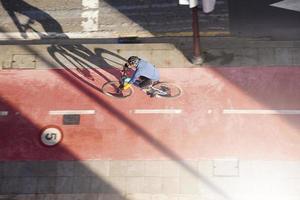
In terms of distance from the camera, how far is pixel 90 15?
1930 cm

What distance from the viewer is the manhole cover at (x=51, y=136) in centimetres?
1574

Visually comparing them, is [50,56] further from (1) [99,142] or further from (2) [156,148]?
(2) [156,148]

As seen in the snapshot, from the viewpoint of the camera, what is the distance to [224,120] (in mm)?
15523

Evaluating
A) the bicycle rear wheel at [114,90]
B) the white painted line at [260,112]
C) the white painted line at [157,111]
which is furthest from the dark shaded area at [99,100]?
the white painted line at [260,112]

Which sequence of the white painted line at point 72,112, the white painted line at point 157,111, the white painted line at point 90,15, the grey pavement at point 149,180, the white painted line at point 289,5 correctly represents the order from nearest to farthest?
the grey pavement at point 149,180
the white painted line at point 157,111
the white painted line at point 72,112
the white painted line at point 289,5
the white painted line at point 90,15

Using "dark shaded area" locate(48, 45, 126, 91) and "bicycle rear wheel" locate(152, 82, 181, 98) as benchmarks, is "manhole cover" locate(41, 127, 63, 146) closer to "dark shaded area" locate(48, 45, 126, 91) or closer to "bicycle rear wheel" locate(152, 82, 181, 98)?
"dark shaded area" locate(48, 45, 126, 91)

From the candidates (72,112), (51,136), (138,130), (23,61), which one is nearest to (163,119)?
(138,130)

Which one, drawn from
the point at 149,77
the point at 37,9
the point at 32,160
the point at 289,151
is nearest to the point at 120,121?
the point at 149,77

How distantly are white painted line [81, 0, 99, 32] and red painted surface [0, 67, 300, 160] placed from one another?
2740 mm

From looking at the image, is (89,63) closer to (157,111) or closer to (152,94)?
(152,94)

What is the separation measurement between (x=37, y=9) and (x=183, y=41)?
22.3 feet

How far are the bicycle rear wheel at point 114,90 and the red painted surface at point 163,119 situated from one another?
0.20 meters

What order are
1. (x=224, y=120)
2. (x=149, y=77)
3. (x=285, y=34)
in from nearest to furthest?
1. (x=149, y=77)
2. (x=224, y=120)
3. (x=285, y=34)

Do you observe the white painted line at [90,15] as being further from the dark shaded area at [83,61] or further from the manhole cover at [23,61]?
the manhole cover at [23,61]
